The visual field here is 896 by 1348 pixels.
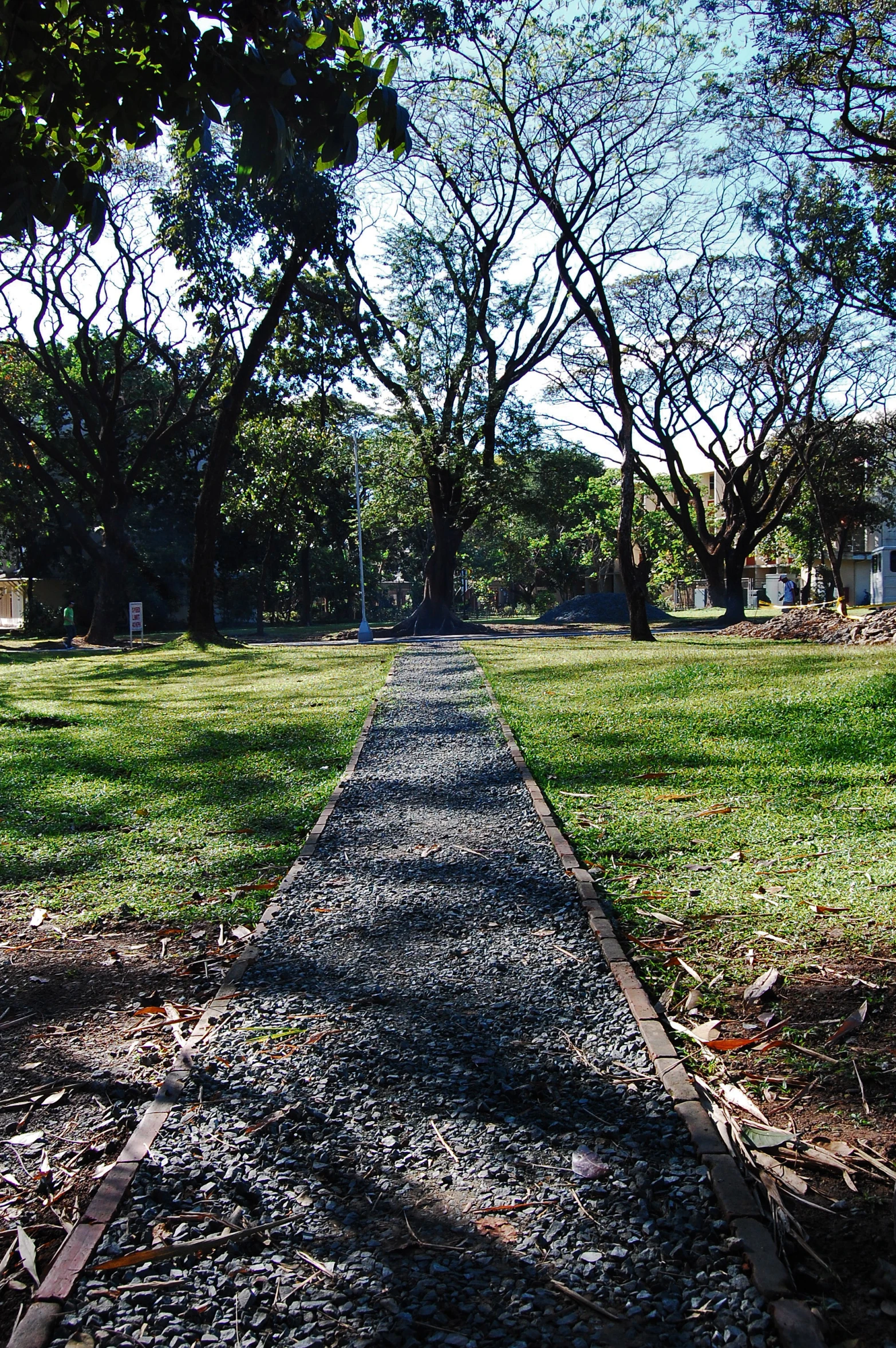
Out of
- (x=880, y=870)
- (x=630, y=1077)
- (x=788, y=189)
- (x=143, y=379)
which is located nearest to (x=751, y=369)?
(x=788, y=189)

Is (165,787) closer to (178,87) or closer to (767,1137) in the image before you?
(178,87)

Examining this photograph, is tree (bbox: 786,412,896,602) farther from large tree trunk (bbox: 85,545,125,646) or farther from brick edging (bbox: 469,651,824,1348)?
brick edging (bbox: 469,651,824,1348)

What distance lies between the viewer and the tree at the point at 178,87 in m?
3.52

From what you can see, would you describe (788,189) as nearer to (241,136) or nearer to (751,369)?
(751,369)

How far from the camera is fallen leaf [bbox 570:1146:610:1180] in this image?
234 centimetres

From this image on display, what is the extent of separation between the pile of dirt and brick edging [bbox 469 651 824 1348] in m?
14.7

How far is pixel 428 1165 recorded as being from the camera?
2.41 meters

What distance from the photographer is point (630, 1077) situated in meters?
2.80

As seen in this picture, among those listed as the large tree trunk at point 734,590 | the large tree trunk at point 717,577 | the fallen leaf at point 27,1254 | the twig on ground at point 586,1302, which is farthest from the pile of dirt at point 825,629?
the fallen leaf at point 27,1254

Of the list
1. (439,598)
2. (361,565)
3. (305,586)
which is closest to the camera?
(439,598)

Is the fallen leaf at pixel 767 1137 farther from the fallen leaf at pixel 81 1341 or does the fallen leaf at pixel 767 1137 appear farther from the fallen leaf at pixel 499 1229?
the fallen leaf at pixel 81 1341

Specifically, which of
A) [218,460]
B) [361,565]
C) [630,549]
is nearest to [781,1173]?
[630,549]

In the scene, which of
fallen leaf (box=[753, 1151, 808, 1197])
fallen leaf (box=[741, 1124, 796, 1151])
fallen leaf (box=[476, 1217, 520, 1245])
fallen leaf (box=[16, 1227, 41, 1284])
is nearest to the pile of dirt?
fallen leaf (box=[741, 1124, 796, 1151])

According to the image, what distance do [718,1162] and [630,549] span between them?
1885cm
